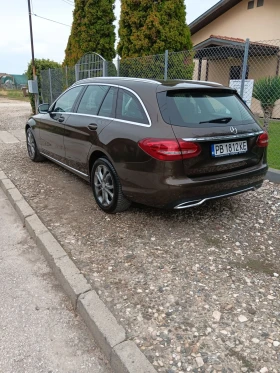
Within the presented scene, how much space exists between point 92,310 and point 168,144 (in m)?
1.61

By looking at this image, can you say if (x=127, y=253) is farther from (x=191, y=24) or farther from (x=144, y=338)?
(x=191, y=24)

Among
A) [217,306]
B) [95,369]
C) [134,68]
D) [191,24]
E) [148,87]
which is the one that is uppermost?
[191,24]

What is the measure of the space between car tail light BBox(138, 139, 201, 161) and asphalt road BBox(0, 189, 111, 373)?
154 cm

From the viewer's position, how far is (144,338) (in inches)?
83.6

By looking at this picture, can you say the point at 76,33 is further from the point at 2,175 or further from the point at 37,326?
the point at 37,326

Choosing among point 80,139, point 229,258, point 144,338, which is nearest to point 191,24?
point 80,139

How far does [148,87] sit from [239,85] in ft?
10.6

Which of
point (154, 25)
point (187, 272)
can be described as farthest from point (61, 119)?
point (154, 25)

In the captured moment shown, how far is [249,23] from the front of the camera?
45.1 feet

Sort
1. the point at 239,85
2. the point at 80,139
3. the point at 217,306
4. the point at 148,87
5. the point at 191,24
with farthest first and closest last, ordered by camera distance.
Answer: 1. the point at 191,24
2. the point at 239,85
3. the point at 80,139
4. the point at 148,87
5. the point at 217,306

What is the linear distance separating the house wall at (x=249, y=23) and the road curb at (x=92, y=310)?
13059 millimetres

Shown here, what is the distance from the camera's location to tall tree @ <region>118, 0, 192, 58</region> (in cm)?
916

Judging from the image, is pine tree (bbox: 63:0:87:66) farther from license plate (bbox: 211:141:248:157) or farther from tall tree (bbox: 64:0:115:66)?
license plate (bbox: 211:141:248:157)

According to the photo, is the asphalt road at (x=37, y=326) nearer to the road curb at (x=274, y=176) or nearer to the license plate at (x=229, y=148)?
the license plate at (x=229, y=148)
